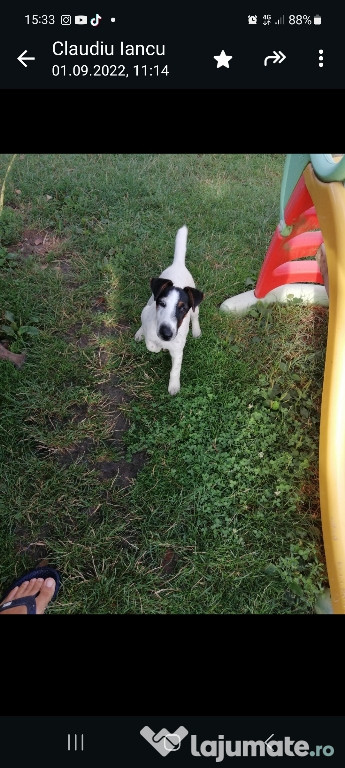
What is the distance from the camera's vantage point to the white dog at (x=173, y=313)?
2.72 metres

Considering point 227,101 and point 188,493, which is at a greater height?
point 227,101

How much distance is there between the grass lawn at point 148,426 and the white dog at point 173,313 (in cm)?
22

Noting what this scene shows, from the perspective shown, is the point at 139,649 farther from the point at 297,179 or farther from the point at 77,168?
the point at 77,168

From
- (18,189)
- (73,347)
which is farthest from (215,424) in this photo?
(18,189)

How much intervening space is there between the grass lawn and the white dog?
218mm

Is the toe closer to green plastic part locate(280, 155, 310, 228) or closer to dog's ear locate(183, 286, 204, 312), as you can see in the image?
dog's ear locate(183, 286, 204, 312)

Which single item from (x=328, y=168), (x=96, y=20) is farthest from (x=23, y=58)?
(x=328, y=168)

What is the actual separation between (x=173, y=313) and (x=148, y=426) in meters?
0.77

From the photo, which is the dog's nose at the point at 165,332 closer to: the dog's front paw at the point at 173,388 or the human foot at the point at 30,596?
the dog's front paw at the point at 173,388

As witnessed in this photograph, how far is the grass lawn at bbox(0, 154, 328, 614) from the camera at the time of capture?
2482 millimetres

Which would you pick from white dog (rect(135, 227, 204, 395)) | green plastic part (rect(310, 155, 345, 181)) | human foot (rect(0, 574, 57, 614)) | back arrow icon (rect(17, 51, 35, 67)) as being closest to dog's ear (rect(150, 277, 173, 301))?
white dog (rect(135, 227, 204, 395))

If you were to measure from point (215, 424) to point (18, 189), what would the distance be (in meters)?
3.34

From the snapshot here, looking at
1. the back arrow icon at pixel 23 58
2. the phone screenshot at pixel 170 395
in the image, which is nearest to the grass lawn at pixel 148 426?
the phone screenshot at pixel 170 395

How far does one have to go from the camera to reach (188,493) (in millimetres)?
2721
